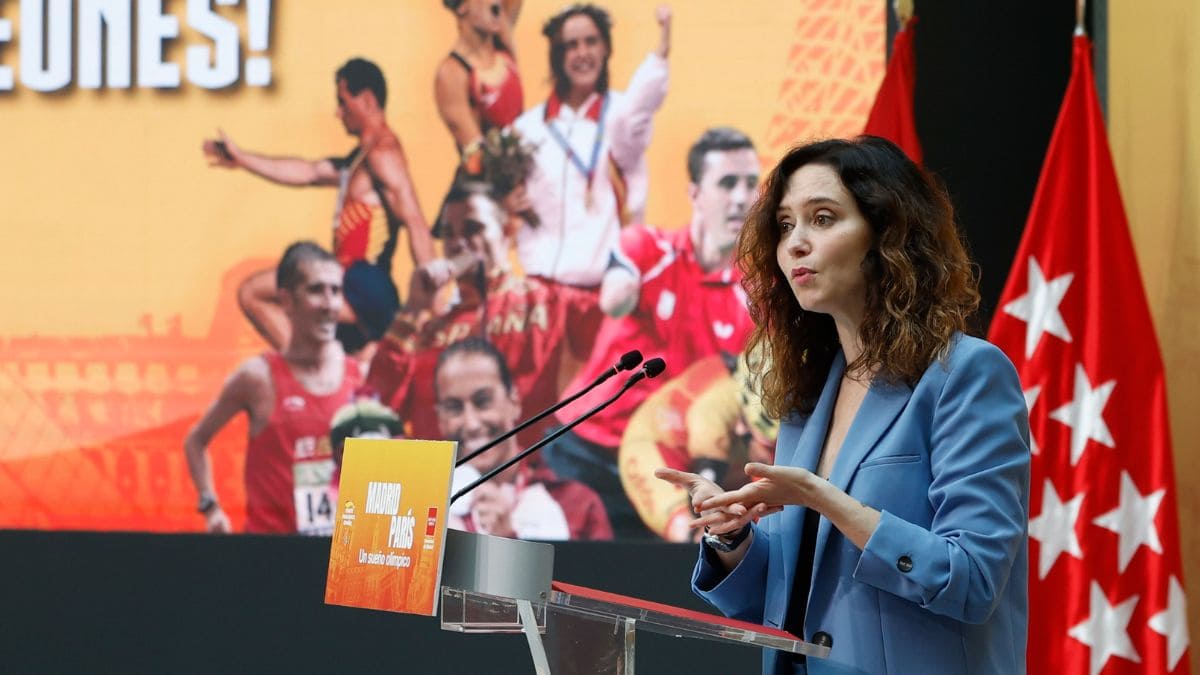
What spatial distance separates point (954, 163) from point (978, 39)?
1.14 ft

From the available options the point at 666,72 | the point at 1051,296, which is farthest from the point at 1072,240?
the point at 666,72

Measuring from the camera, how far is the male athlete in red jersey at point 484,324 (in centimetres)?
389

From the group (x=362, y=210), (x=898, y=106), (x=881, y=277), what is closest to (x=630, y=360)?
(x=881, y=277)

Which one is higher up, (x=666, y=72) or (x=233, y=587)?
(x=666, y=72)

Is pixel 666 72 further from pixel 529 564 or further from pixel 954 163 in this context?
pixel 529 564

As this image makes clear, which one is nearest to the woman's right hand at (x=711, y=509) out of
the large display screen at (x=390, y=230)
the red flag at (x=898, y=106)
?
the red flag at (x=898, y=106)

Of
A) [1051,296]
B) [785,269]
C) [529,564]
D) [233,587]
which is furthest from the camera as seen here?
[233,587]

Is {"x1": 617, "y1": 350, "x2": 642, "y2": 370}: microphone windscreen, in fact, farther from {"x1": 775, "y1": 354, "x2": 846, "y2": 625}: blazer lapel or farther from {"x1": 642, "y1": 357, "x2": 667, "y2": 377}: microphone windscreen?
{"x1": 775, "y1": 354, "x2": 846, "y2": 625}: blazer lapel

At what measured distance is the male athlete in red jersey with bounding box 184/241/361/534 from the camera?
394 centimetres

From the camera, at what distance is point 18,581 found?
4.00m

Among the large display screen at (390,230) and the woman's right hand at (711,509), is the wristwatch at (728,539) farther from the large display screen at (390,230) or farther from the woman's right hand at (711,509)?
the large display screen at (390,230)

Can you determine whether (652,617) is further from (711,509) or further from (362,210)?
(362,210)

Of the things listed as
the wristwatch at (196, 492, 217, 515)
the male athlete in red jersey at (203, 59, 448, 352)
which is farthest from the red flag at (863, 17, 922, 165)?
the wristwatch at (196, 492, 217, 515)

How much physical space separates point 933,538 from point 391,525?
0.66 m
